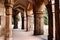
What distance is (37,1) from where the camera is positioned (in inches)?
457

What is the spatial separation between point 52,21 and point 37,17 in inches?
176

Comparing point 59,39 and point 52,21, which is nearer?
point 59,39

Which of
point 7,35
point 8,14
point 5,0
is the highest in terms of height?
point 5,0

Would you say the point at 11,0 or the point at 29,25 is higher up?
the point at 11,0

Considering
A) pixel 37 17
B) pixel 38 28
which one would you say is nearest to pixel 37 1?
pixel 37 17

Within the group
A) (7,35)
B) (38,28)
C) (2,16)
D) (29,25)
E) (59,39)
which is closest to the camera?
(59,39)

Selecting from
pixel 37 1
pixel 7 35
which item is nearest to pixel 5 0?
pixel 7 35

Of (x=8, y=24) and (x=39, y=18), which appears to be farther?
(x=39, y=18)

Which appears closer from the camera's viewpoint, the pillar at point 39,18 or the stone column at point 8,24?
the stone column at point 8,24

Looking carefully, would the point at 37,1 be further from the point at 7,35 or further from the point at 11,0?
the point at 7,35

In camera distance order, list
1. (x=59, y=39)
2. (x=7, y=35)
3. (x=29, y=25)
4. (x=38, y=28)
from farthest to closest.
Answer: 1. (x=29, y=25)
2. (x=38, y=28)
3. (x=7, y=35)
4. (x=59, y=39)

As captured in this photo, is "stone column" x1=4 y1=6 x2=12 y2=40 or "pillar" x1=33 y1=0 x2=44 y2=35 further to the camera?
"pillar" x1=33 y1=0 x2=44 y2=35

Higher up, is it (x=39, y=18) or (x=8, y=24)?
(x=39, y=18)

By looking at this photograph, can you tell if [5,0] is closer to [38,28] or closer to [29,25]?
[38,28]
